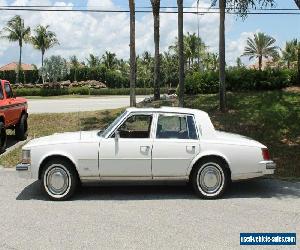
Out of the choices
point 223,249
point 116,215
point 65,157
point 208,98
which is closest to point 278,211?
point 223,249

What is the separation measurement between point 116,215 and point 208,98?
41.0 ft

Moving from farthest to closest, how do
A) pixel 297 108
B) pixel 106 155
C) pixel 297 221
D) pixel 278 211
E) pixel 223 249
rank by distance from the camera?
1. pixel 297 108
2. pixel 106 155
3. pixel 278 211
4. pixel 297 221
5. pixel 223 249

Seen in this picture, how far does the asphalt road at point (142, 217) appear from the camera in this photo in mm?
5594

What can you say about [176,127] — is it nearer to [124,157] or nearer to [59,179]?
[124,157]

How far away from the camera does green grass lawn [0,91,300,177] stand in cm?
1148

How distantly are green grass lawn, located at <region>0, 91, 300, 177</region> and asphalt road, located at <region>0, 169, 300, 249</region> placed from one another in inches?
103

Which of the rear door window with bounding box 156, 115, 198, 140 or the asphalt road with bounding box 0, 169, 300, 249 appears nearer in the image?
the asphalt road with bounding box 0, 169, 300, 249

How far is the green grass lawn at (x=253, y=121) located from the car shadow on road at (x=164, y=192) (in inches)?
52.7

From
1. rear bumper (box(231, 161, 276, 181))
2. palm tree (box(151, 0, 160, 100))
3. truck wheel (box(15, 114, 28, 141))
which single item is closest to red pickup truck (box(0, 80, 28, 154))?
truck wheel (box(15, 114, 28, 141))

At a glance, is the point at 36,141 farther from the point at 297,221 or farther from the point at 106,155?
the point at 297,221

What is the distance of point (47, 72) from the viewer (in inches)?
2192

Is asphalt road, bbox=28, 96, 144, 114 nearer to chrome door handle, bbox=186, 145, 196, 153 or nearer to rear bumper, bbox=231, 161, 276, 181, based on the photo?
chrome door handle, bbox=186, 145, 196, 153

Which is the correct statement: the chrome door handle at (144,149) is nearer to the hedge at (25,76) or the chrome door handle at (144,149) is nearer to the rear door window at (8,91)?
the rear door window at (8,91)

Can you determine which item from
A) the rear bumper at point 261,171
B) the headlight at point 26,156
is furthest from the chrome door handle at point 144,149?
the headlight at point 26,156
